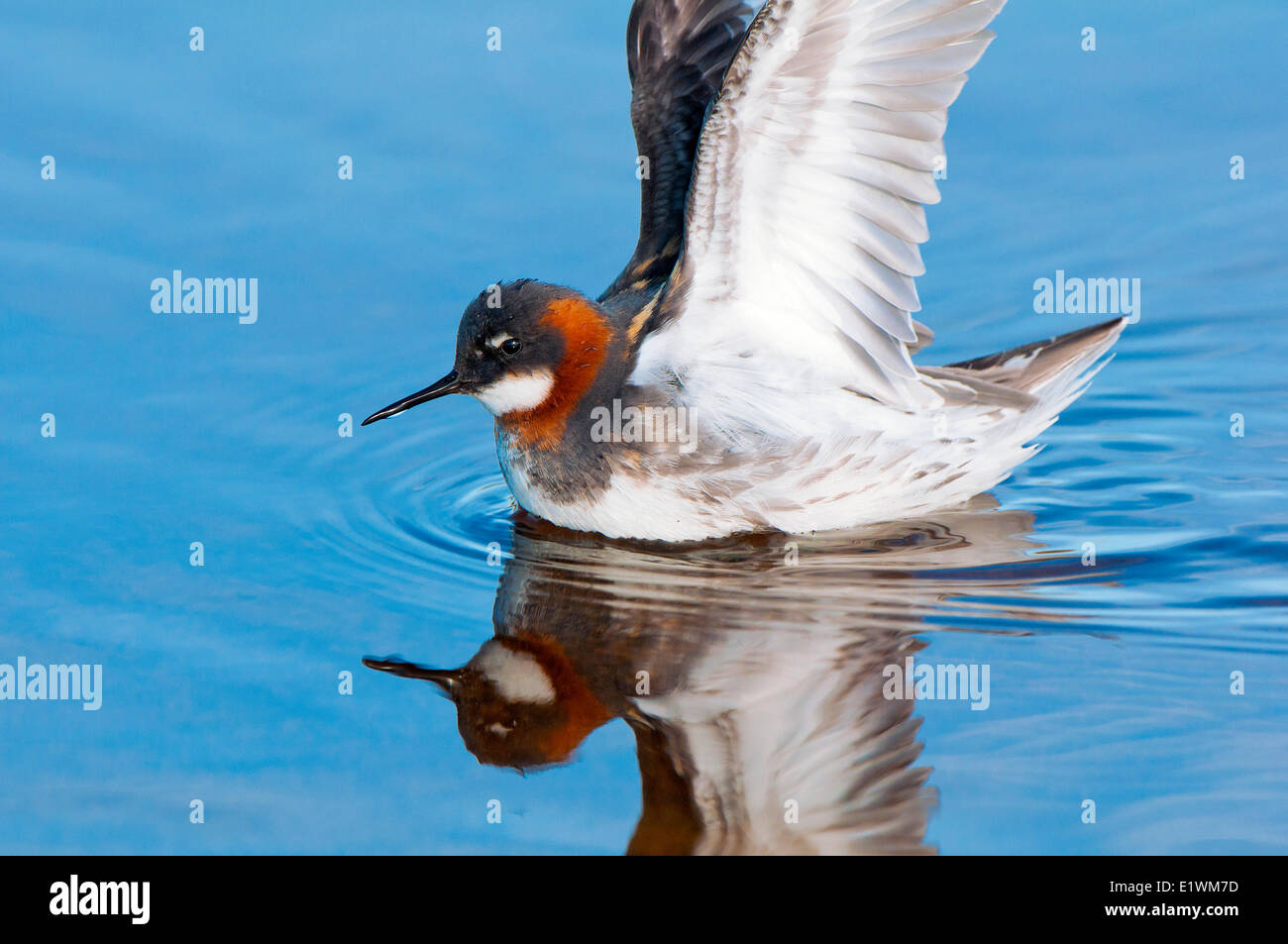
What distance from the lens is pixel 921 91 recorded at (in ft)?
23.4

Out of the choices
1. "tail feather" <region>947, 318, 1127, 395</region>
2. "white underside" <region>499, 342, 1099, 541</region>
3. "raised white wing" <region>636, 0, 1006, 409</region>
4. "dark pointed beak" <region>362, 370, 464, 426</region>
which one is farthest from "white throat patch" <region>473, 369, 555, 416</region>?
"tail feather" <region>947, 318, 1127, 395</region>

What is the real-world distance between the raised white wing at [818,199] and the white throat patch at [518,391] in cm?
52

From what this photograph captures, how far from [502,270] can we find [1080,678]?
497cm

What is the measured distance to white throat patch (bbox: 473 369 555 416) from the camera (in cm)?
825

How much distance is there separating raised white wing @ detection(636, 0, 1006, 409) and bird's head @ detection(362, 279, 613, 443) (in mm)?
349

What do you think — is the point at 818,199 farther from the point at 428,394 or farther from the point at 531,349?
the point at 428,394

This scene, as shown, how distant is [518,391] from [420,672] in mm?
1801

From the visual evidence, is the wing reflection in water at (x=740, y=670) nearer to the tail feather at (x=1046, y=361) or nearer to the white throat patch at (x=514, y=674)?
the white throat patch at (x=514, y=674)

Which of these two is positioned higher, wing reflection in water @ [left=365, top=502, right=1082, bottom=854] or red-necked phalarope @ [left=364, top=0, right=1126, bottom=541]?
red-necked phalarope @ [left=364, top=0, right=1126, bottom=541]

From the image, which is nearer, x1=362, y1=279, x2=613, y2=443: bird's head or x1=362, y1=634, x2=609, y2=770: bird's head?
x1=362, y1=634, x2=609, y2=770: bird's head

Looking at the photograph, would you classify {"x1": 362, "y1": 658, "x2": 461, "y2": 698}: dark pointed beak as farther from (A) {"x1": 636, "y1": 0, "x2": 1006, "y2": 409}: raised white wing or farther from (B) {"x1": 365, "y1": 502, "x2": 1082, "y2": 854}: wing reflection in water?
(A) {"x1": 636, "y1": 0, "x2": 1006, "y2": 409}: raised white wing

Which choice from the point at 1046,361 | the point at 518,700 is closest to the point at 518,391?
the point at 518,700

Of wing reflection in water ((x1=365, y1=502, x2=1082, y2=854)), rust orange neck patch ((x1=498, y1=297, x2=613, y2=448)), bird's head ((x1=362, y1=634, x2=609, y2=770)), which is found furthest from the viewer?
rust orange neck patch ((x1=498, y1=297, x2=613, y2=448))

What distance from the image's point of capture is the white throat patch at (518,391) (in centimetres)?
825
